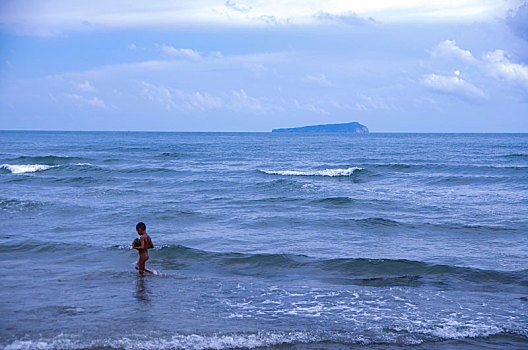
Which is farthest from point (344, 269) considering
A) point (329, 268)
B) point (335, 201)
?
point (335, 201)

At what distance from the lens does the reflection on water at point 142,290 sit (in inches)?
332

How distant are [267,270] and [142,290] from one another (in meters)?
2.88

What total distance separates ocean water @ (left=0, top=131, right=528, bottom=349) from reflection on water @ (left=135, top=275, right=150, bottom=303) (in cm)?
3

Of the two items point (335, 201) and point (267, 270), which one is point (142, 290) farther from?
point (335, 201)

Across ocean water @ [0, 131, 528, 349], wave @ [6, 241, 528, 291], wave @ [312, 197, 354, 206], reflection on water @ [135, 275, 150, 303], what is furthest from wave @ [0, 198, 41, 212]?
wave @ [312, 197, 354, 206]

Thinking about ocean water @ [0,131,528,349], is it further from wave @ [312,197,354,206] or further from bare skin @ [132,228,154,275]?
bare skin @ [132,228,154,275]

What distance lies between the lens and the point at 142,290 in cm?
895

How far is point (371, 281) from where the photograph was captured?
993 cm

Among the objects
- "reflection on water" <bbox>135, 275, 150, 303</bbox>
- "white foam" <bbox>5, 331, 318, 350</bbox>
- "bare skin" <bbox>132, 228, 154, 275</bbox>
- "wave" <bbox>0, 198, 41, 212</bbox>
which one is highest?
"bare skin" <bbox>132, 228, 154, 275</bbox>

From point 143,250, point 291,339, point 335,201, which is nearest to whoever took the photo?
point 291,339

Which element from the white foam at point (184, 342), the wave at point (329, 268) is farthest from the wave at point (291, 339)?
the wave at point (329, 268)

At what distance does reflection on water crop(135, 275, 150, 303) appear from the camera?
332 inches

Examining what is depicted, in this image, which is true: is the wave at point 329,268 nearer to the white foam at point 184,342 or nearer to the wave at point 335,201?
the white foam at point 184,342

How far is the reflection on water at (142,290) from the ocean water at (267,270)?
0.10 feet
